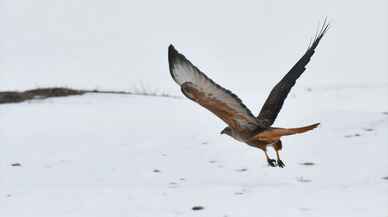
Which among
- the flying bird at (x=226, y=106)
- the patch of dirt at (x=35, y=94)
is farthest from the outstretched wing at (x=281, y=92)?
the patch of dirt at (x=35, y=94)

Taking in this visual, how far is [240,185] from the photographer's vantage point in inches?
303

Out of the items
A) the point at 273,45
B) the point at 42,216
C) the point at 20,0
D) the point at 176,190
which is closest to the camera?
the point at 42,216

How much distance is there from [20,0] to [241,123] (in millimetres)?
25526

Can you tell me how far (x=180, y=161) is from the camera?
8.65m

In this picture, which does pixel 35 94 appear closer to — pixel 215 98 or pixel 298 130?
pixel 215 98

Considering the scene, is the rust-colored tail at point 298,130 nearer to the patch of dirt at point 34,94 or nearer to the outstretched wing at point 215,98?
the outstretched wing at point 215,98

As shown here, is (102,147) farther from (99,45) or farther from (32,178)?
(99,45)

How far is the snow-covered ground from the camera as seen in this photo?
7195 millimetres

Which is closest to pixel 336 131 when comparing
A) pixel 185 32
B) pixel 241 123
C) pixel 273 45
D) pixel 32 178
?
pixel 32 178

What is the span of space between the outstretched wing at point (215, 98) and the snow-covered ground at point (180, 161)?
425 centimetres

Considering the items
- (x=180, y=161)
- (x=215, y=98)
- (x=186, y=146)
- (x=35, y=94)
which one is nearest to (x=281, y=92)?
(x=215, y=98)

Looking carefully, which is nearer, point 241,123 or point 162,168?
point 241,123

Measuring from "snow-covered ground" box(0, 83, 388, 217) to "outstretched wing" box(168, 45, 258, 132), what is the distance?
13.9ft

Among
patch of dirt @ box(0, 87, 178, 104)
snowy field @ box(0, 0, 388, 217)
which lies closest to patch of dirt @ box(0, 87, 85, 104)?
patch of dirt @ box(0, 87, 178, 104)
